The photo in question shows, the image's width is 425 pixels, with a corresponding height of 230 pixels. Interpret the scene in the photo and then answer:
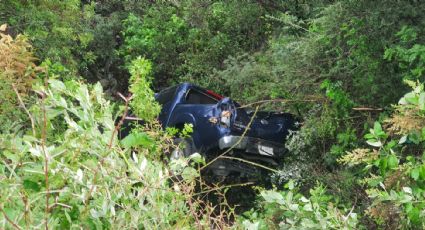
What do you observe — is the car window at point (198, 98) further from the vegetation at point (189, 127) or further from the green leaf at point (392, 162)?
the green leaf at point (392, 162)

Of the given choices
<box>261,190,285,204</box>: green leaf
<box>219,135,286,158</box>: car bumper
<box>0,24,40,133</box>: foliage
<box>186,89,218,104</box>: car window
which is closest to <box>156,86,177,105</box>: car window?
<box>186,89,218,104</box>: car window

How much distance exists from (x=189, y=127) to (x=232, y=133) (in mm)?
2520

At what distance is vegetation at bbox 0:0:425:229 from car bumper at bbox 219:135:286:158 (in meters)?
0.38

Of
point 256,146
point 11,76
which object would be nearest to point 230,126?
point 256,146

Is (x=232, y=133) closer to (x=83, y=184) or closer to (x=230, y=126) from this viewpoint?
(x=230, y=126)

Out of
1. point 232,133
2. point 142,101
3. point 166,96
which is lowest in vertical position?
point 166,96

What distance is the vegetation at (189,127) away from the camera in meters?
2.59

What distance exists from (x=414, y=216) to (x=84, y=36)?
1109cm

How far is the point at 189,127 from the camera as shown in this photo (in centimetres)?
702

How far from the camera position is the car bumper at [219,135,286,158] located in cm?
931

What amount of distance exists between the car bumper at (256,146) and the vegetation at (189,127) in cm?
38

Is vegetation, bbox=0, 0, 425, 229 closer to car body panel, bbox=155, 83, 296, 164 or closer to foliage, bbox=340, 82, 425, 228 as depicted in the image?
foliage, bbox=340, 82, 425, 228

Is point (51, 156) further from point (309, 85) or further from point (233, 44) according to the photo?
point (233, 44)

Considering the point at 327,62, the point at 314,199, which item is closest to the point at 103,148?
the point at 314,199
